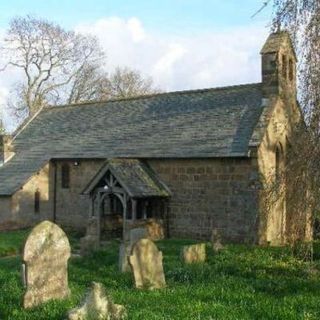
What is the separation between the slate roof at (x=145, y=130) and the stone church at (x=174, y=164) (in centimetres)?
7

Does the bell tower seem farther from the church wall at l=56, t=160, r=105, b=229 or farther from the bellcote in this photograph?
the bellcote

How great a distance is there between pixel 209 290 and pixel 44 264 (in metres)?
3.38

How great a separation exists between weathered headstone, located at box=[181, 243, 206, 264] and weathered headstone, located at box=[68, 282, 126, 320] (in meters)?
6.83

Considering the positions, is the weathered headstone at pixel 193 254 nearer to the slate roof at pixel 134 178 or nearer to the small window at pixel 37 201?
the slate roof at pixel 134 178

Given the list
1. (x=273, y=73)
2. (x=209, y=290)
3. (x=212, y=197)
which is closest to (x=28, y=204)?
(x=212, y=197)

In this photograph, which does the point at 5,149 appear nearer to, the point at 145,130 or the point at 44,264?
the point at 145,130

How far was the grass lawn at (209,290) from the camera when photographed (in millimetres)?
9188

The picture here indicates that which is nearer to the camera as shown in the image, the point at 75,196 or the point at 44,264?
the point at 44,264

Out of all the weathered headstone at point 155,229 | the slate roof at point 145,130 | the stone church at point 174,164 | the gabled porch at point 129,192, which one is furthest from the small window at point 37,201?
the weathered headstone at point 155,229

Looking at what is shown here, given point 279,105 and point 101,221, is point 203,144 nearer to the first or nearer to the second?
point 279,105

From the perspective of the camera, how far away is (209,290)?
11203mm

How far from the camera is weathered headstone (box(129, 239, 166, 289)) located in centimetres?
1192

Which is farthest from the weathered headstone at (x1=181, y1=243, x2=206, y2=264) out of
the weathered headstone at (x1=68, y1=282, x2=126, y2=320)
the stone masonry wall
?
the weathered headstone at (x1=68, y1=282, x2=126, y2=320)

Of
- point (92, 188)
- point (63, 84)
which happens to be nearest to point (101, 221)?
point (92, 188)
